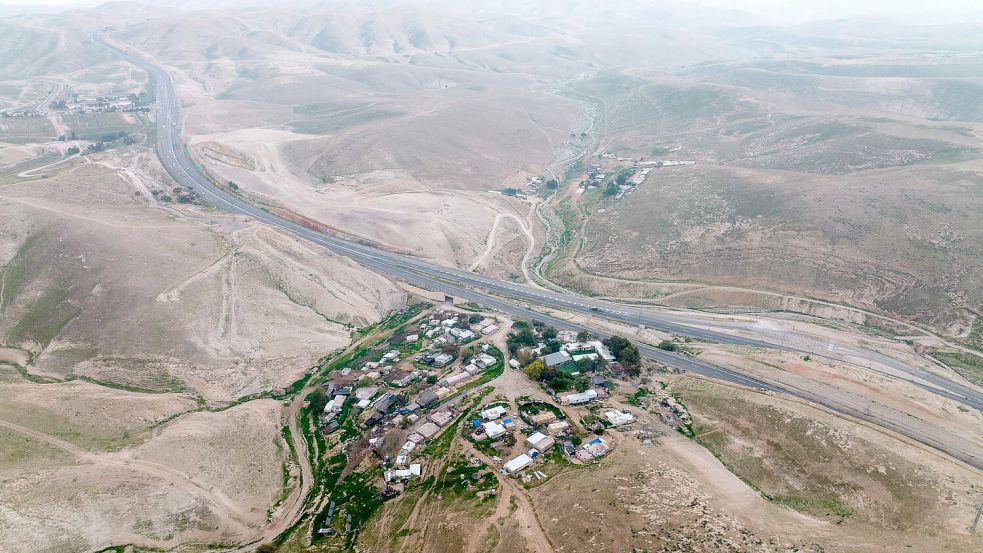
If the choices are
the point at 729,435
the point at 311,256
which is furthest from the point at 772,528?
the point at 311,256

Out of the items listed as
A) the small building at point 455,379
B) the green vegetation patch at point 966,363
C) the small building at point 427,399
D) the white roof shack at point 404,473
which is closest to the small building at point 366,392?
the small building at point 427,399

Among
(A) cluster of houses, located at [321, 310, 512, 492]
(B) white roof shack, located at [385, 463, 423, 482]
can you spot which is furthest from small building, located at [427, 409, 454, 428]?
(B) white roof shack, located at [385, 463, 423, 482]

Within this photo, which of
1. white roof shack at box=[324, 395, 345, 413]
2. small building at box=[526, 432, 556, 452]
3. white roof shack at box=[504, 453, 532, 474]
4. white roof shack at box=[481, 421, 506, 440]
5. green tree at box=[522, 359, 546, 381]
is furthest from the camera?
green tree at box=[522, 359, 546, 381]

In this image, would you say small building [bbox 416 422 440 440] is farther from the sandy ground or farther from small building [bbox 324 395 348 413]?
the sandy ground

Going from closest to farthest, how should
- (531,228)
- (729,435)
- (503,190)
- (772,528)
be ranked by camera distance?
(772,528)
(729,435)
(531,228)
(503,190)

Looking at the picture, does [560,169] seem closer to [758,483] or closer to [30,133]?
[758,483]

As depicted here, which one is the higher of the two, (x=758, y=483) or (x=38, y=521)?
(x=38, y=521)

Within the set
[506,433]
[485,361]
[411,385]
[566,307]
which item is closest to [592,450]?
[506,433]
